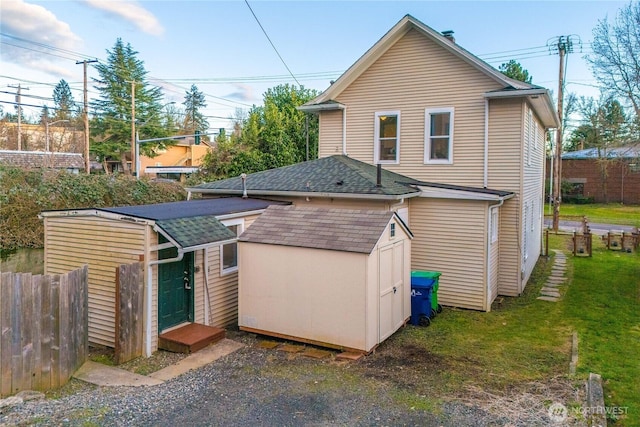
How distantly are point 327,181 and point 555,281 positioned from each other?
827cm

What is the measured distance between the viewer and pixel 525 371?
734 cm

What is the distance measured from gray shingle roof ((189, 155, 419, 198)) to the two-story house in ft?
0.12

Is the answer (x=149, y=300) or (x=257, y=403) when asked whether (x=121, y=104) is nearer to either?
(x=149, y=300)

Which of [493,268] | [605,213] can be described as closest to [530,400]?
[493,268]

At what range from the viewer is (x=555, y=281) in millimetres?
14258

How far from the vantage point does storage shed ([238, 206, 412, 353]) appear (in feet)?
26.2

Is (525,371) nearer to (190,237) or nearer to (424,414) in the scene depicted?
(424,414)

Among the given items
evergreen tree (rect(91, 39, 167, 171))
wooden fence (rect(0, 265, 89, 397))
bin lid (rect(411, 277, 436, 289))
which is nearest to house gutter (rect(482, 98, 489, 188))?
bin lid (rect(411, 277, 436, 289))

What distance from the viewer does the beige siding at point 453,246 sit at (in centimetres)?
1124

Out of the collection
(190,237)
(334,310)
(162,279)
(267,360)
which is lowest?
(267,360)

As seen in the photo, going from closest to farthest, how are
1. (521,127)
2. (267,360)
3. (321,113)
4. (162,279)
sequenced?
(267,360) → (162,279) → (521,127) → (321,113)

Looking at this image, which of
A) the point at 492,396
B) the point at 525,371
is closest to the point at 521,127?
the point at 525,371

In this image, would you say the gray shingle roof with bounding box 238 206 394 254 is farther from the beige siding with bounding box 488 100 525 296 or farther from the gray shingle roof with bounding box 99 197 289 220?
the beige siding with bounding box 488 100 525 296

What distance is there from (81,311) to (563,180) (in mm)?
42076
